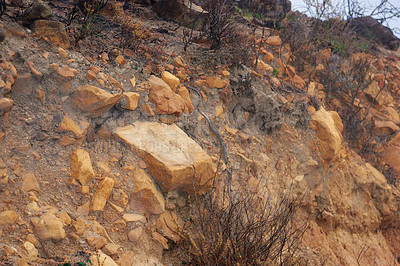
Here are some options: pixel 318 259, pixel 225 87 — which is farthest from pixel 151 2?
pixel 318 259

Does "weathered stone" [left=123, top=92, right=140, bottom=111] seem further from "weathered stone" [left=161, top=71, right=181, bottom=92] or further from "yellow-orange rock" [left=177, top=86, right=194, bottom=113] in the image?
"yellow-orange rock" [left=177, top=86, right=194, bottom=113]

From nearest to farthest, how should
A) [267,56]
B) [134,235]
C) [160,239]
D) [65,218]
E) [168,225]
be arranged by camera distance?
[65,218] < [134,235] < [160,239] < [168,225] < [267,56]

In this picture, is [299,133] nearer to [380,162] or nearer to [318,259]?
[318,259]

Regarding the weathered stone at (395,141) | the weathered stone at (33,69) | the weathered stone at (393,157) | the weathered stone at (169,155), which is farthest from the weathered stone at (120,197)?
the weathered stone at (395,141)

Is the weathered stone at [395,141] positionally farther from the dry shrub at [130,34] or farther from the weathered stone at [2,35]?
the weathered stone at [2,35]

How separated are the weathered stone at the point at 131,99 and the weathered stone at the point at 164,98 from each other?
0.55ft

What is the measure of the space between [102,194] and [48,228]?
0.47m

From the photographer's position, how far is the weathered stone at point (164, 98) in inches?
121

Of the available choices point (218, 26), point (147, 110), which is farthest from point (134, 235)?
point (218, 26)

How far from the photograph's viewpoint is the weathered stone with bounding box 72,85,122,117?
269cm

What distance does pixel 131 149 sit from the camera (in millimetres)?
2717

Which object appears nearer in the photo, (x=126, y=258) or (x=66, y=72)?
(x=126, y=258)

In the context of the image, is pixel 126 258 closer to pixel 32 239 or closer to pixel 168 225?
pixel 168 225

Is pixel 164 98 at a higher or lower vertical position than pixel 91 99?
higher
